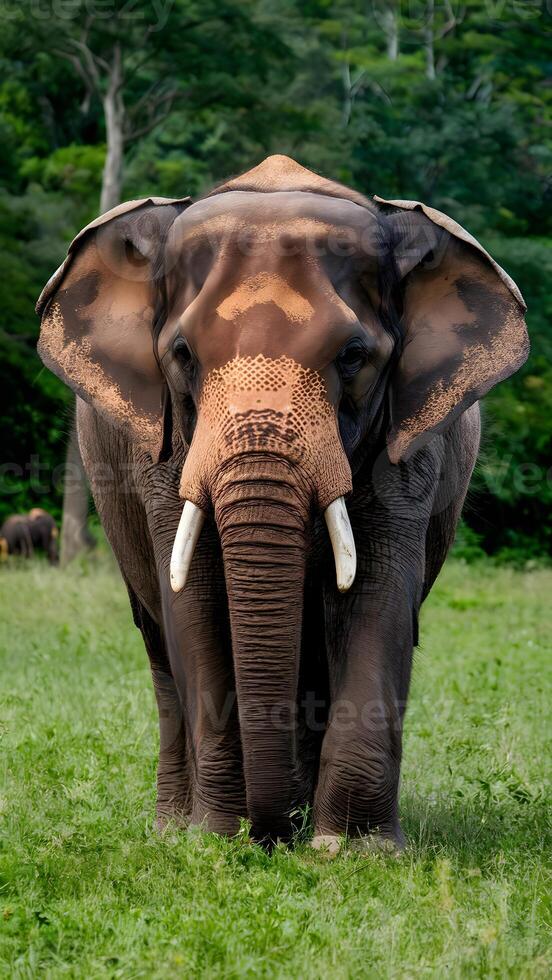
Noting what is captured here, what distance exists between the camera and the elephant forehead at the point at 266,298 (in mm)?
5785

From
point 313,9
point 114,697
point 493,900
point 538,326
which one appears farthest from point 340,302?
point 313,9

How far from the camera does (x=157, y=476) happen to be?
6656mm

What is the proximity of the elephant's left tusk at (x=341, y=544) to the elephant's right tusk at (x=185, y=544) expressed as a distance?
1.56ft

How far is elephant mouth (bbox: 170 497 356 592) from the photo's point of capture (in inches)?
224

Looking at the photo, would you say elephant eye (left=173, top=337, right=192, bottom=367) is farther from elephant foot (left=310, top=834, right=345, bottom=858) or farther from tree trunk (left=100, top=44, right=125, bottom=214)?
tree trunk (left=100, top=44, right=125, bottom=214)

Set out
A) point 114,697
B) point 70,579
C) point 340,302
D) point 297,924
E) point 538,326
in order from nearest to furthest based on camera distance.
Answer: point 297,924
point 340,302
point 114,697
point 70,579
point 538,326

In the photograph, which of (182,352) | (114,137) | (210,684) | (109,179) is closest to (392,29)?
(114,137)

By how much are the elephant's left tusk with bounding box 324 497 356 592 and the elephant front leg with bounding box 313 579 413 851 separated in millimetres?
681

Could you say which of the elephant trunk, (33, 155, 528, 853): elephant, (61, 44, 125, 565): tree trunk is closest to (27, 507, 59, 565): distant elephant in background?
(61, 44, 125, 565): tree trunk

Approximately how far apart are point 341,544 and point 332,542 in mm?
35

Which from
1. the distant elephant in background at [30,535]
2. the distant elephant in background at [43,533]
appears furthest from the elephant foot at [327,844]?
the distant elephant in background at [43,533]

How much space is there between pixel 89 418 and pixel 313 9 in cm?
3159

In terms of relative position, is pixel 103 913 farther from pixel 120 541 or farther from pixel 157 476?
pixel 120 541

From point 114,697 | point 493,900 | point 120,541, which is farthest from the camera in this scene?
point 114,697
